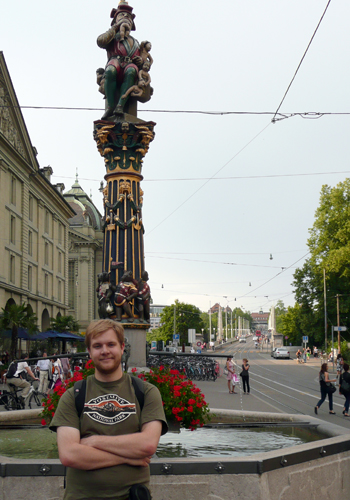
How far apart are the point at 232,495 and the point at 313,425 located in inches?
127

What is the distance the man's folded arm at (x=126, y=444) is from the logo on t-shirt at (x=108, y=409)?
0.10m

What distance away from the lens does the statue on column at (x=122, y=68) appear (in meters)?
14.3

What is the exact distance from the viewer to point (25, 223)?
50.9 m

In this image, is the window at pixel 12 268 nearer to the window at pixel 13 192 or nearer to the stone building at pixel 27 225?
the stone building at pixel 27 225

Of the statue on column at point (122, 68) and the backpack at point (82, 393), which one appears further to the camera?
the statue on column at point (122, 68)

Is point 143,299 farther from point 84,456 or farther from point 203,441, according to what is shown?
point 84,456

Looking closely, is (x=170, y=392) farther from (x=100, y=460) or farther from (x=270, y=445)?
(x=100, y=460)

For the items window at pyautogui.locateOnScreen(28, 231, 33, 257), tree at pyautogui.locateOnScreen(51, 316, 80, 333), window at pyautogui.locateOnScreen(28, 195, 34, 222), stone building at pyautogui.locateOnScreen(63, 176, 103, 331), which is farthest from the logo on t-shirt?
stone building at pyautogui.locateOnScreen(63, 176, 103, 331)

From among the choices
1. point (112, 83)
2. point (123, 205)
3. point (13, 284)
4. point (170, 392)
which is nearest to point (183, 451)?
point (170, 392)

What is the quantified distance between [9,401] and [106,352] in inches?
581

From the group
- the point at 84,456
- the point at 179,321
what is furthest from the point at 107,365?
the point at 179,321

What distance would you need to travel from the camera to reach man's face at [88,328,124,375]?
328cm

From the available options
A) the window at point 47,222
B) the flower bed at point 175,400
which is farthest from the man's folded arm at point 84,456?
the window at point 47,222

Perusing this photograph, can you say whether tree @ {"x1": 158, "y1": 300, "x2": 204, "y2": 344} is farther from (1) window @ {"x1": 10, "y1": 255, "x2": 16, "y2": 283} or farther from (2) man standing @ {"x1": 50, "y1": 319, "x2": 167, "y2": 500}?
(2) man standing @ {"x1": 50, "y1": 319, "x2": 167, "y2": 500}
